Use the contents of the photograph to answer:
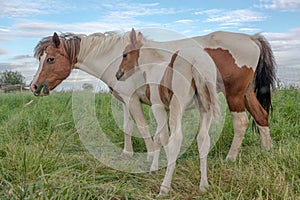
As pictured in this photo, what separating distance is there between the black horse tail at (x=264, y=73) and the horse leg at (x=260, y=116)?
0.48ft

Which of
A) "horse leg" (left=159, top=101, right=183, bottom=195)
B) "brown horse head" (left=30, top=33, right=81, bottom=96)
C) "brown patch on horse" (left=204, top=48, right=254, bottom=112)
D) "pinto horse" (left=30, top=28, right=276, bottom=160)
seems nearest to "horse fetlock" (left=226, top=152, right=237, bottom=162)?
"pinto horse" (left=30, top=28, right=276, bottom=160)

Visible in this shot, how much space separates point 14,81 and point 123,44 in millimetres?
22096

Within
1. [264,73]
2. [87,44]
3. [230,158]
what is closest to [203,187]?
[230,158]

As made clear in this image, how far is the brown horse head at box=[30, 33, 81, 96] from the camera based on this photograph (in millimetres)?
4211

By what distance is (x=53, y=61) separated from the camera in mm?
4238

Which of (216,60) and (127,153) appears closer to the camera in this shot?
(216,60)

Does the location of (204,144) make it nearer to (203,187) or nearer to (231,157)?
(203,187)

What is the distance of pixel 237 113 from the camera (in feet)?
12.9

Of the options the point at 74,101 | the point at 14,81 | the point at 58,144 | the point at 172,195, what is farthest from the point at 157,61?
the point at 14,81

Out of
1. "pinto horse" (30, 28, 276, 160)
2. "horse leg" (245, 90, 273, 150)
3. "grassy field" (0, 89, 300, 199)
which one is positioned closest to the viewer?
"grassy field" (0, 89, 300, 199)

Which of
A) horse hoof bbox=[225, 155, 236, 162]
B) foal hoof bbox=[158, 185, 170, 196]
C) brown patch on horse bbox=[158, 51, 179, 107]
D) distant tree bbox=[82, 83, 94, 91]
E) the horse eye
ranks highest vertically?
the horse eye

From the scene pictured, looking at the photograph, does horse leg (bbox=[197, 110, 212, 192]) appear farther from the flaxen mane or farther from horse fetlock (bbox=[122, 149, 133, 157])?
the flaxen mane

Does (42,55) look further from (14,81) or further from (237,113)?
(14,81)

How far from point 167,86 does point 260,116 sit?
1938mm
